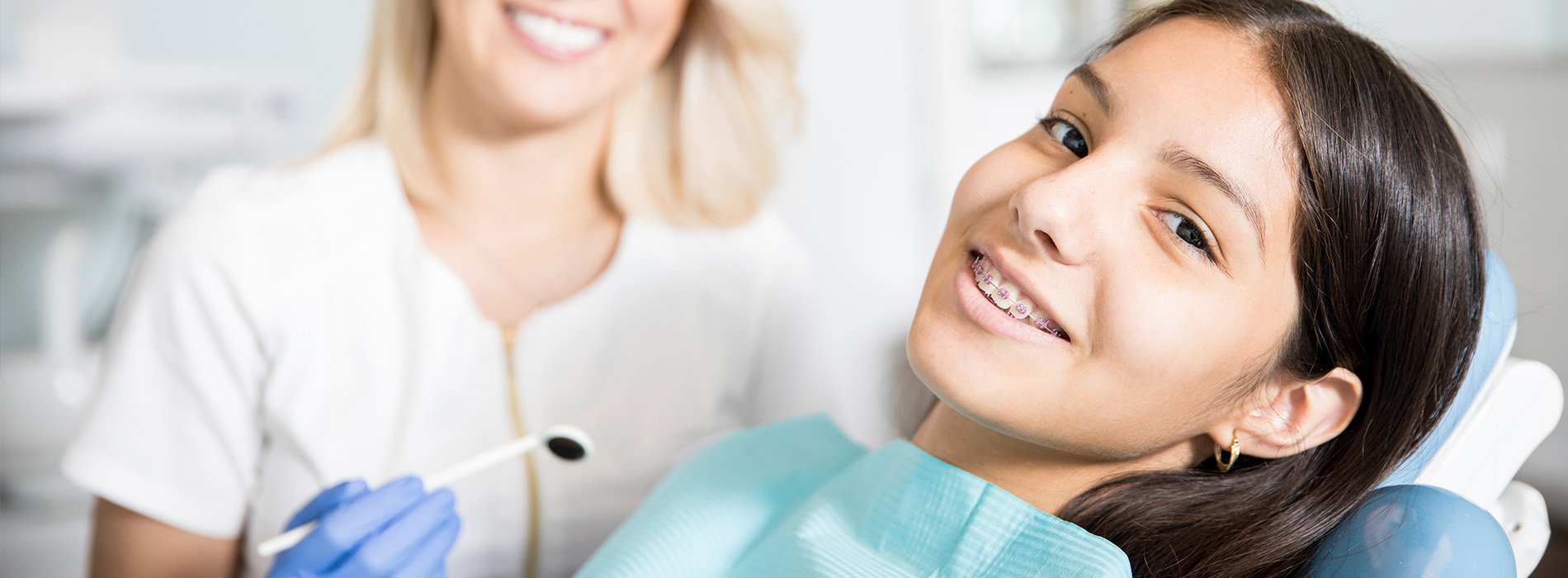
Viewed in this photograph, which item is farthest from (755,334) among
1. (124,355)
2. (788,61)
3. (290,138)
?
(290,138)

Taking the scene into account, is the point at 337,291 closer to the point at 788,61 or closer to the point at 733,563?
the point at 733,563

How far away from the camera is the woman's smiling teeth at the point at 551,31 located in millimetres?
1301

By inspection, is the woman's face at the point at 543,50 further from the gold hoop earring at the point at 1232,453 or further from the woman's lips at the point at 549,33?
the gold hoop earring at the point at 1232,453

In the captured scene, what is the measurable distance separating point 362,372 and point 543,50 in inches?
18.0

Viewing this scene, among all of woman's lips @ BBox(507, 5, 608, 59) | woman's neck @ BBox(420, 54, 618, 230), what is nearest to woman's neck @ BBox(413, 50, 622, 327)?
woman's neck @ BBox(420, 54, 618, 230)

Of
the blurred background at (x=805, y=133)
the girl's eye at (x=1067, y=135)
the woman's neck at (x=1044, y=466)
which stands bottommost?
the blurred background at (x=805, y=133)

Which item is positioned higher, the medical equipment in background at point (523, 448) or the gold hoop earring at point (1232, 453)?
the gold hoop earring at point (1232, 453)

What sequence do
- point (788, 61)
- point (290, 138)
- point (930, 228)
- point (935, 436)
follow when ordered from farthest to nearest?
point (930, 228) < point (290, 138) < point (788, 61) < point (935, 436)

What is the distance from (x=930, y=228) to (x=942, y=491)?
8.05 ft

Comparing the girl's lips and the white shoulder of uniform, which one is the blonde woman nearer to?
the white shoulder of uniform

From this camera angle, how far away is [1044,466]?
36.5 inches

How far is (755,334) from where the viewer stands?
1.53 metres

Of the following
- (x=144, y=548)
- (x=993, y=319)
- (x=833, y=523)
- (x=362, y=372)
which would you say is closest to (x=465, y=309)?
(x=362, y=372)

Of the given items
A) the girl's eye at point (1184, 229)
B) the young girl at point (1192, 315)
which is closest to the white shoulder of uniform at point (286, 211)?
the young girl at point (1192, 315)
